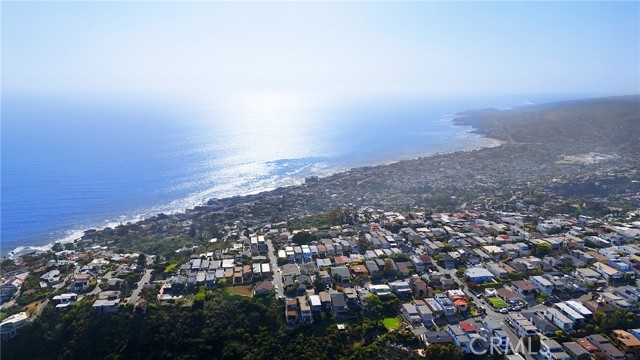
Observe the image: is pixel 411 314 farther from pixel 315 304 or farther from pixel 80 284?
pixel 80 284

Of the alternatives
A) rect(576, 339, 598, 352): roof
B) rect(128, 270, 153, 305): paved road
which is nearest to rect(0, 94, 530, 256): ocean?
rect(128, 270, 153, 305): paved road

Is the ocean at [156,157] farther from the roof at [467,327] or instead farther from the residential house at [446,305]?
the roof at [467,327]

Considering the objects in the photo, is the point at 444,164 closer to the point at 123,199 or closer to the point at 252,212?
the point at 252,212

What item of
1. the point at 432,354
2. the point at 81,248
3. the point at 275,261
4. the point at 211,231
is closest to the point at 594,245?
the point at 432,354

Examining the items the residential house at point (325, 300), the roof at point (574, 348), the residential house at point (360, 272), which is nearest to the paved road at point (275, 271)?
the residential house at point (325, 300)

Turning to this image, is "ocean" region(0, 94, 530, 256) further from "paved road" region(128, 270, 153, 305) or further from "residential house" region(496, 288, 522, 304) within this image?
"residential house" region(496, 288, 522, 304)

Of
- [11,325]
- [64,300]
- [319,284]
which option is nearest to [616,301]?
[319,284]
